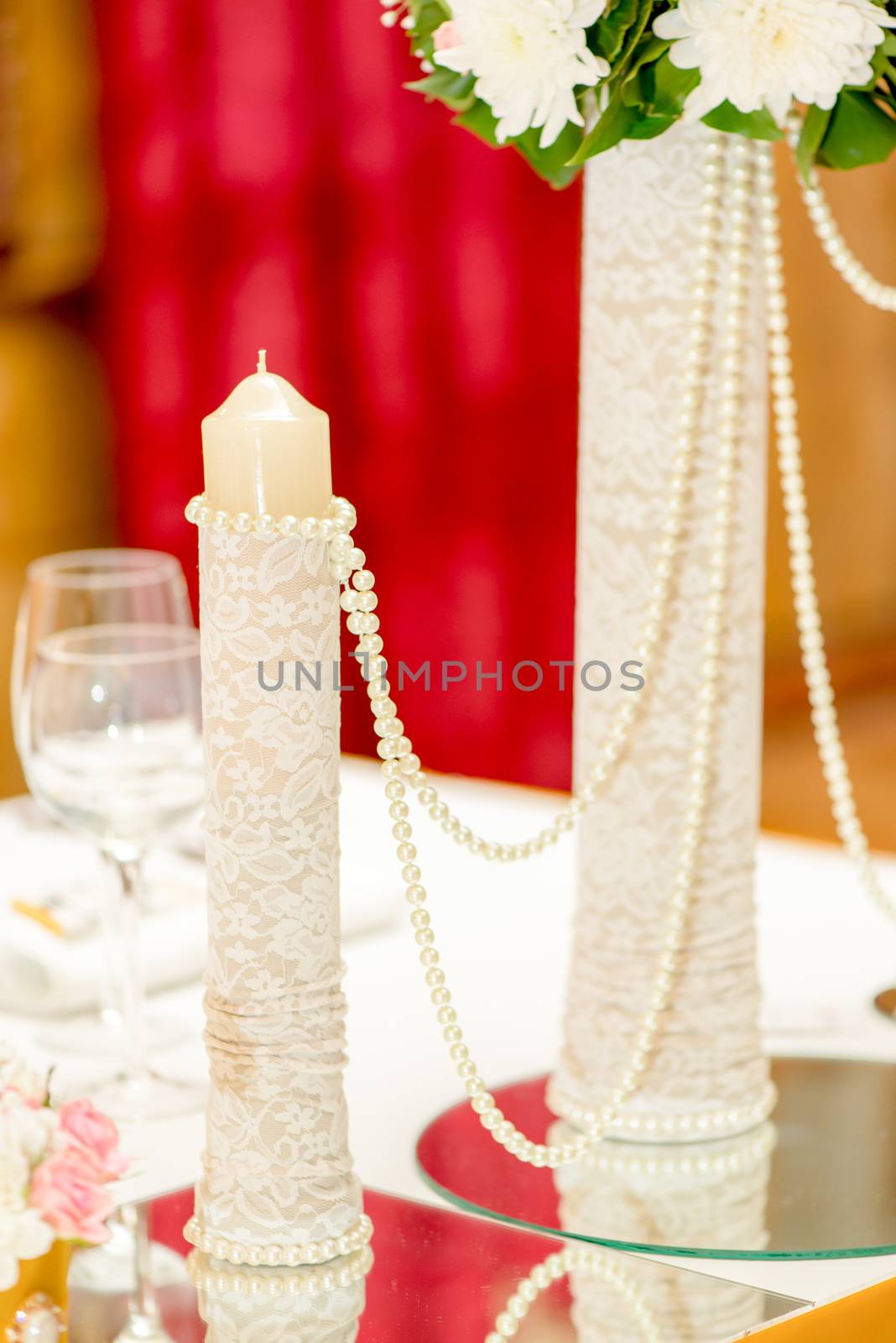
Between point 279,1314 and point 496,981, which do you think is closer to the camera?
point 279,1314

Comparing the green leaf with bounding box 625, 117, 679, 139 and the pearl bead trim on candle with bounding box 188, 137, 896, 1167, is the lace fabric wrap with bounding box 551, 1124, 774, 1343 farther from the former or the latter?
the green leaf with bounding box 625, 117, 679, 139

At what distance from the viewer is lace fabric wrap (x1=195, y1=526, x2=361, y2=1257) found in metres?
0.73

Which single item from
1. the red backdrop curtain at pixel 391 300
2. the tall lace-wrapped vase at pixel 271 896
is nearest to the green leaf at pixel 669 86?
the tall lace-wrapped vase at pixel 271 896

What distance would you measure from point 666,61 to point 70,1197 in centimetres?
53

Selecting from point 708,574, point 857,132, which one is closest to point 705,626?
point 708,574

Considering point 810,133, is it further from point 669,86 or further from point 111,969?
point 111,969

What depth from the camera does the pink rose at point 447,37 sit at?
0.82m

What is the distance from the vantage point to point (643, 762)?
91cm

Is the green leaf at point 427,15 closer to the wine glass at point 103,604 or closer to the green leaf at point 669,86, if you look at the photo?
the green leaf at point 669,86

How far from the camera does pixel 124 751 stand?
1.00 meters

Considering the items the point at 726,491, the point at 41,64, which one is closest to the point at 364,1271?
the point at 726,491

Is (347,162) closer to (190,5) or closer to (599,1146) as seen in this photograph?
(190,5)

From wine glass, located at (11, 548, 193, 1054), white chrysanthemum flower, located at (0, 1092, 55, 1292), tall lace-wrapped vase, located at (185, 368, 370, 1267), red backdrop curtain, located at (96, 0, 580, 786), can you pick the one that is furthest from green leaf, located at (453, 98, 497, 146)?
red backdrop curtain, located at (96, 0, 580, 786)

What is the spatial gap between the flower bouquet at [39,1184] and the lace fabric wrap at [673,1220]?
0.65ft
